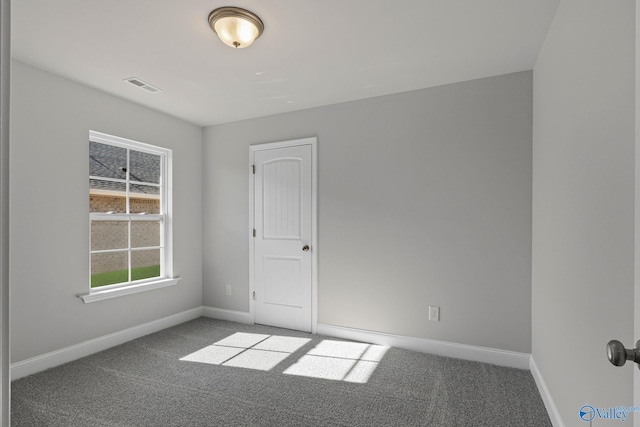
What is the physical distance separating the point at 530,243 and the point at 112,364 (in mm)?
3718

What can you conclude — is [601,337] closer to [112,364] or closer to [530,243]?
[530,243]

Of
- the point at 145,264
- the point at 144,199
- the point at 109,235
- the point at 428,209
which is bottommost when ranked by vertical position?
the point at 145,264

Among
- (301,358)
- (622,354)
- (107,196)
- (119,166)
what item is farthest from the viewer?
(119,166)

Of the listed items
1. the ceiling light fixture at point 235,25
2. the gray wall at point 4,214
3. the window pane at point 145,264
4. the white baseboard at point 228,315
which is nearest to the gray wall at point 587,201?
the gray wall at point 4,214

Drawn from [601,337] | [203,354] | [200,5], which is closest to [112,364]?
[203,354]

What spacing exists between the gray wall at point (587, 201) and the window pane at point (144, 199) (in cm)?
383

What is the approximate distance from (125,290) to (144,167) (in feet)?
4.44

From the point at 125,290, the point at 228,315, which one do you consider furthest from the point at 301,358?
the point at 125,290

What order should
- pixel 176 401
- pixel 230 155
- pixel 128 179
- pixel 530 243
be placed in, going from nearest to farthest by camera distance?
pixel 176 401, pixel 530 243, pixel 128 179, pixel 230 155

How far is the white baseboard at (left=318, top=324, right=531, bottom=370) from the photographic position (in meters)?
2.87

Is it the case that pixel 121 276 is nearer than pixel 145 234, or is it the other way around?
pixel 121 276

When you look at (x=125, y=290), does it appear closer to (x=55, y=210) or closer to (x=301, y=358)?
(x=55, y=210)

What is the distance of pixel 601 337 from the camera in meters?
1.38

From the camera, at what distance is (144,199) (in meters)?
3.81
